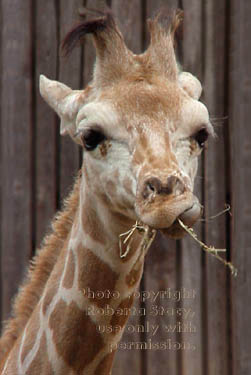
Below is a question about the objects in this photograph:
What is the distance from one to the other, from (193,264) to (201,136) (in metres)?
1.95

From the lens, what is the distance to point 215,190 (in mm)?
5176

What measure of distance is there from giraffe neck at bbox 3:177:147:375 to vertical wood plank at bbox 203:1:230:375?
172cm

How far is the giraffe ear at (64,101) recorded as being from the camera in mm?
3678

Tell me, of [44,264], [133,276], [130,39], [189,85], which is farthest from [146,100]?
[130,39]

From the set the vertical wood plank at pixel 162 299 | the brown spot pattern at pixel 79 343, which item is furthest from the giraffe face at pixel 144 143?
the vertical wood plank at pixel 162 299

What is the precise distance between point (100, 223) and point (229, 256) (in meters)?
1.95

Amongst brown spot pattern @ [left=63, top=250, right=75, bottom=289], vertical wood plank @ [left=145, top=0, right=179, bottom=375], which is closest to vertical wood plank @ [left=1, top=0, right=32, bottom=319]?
vertical wood plank @ [left=145, top=0, right=179, bottom=375]

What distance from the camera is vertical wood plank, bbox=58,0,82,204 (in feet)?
17.3

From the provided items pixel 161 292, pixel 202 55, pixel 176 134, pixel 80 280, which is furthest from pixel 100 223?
pixel 202 55

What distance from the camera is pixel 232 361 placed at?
207 inches

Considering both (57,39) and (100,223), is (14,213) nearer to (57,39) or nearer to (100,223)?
(57,39)

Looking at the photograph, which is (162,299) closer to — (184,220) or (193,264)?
(193,264)
